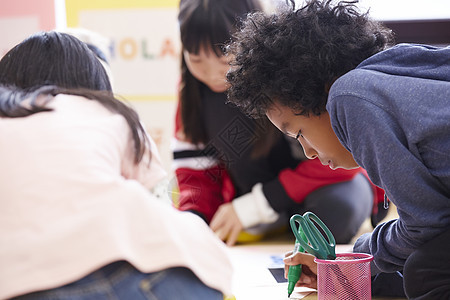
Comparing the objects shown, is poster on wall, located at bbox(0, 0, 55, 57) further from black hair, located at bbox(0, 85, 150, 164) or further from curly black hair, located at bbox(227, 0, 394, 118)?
black hair, located at bbox(0, 85, 150, 164)

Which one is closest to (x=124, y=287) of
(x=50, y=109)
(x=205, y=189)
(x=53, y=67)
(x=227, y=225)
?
(x=50, y=109)

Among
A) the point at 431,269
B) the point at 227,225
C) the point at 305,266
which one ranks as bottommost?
the point at 227,225

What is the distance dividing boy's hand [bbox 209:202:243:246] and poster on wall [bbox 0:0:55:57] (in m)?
0.95

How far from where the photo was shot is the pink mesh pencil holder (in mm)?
919

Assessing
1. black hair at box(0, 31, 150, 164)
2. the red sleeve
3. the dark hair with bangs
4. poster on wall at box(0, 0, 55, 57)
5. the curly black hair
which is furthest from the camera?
poster on wall at box(0, 0, 55, 57)

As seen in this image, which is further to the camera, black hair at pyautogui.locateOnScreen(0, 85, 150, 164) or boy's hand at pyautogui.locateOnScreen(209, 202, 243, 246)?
boy's hand at pyautogui.locateOnScreen(209, 202, 243, 246)

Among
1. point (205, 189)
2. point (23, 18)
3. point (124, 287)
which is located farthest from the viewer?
point (23, 18)

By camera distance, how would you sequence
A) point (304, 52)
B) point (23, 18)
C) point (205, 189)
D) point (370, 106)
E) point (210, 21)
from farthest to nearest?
point (23, 18) < point (205, 189) < point (210, 21) < point (304, 52) < point (370, 106)

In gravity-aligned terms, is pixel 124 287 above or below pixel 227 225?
above

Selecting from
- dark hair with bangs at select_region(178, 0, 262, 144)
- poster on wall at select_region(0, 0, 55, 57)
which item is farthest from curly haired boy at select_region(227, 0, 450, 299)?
poster on wall at select_region(0, 0, 55, 57)

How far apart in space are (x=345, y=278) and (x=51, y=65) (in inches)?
20.0

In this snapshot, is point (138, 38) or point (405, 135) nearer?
point (405, 135)

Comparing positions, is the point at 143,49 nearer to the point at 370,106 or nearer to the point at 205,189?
the point at 205,189

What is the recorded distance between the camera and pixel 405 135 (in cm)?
85
